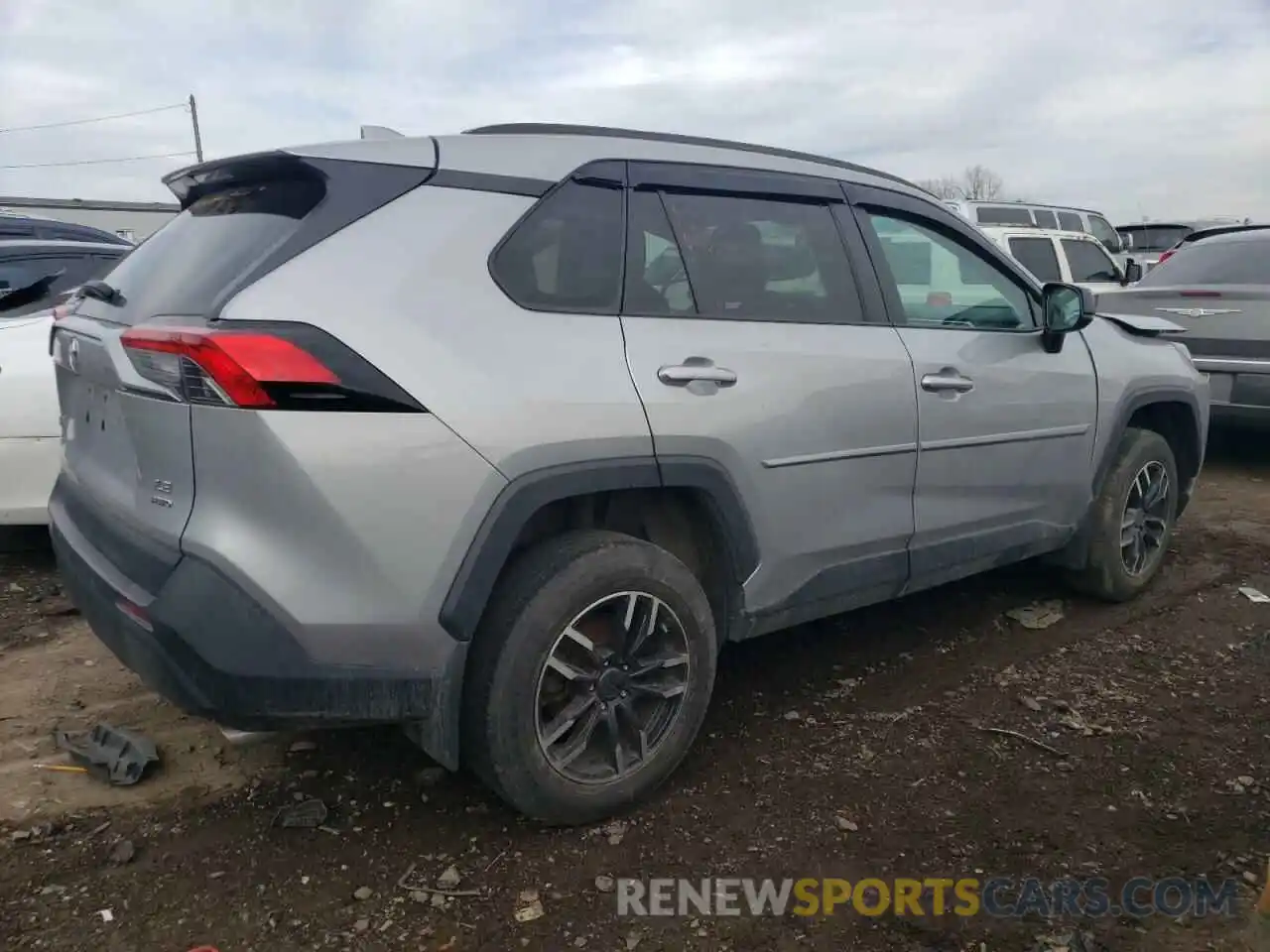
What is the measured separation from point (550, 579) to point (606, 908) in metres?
0.83

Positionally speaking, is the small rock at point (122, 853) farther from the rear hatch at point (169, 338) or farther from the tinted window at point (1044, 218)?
the tinted window at point (1044, 218)

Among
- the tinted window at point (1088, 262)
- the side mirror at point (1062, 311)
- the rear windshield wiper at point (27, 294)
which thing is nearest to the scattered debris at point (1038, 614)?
the side mirror at point (1062, 311)

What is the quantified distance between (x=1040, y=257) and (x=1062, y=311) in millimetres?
7165

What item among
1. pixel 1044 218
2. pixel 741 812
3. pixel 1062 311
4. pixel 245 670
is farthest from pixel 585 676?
pixel 1044 218

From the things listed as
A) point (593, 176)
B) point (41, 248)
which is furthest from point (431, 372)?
point (41, 248)

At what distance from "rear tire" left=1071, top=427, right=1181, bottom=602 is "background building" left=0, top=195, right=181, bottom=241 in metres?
26.9

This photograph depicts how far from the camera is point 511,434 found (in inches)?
96.4

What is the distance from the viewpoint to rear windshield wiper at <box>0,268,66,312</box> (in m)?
4.90

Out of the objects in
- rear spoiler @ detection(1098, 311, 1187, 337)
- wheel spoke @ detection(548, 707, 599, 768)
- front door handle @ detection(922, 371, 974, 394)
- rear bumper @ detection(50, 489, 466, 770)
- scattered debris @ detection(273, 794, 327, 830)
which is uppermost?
rear spoiler @ detection(1098, 311, 1187, 337)

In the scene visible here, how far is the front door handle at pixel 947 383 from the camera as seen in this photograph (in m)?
3.44

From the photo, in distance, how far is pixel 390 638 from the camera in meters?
2.38

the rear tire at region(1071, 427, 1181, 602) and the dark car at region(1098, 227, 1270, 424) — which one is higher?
the dark car at region(1098, 227, 1270, 424)

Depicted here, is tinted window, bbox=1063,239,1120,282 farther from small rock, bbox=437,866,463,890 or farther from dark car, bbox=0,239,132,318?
small rock, bbox=437,866,463,890

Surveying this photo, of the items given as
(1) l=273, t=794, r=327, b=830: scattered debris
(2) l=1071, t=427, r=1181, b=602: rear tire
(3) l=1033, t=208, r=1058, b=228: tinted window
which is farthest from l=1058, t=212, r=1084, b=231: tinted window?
(1) l=273, t=794, r=327, b=830: scattered debris
